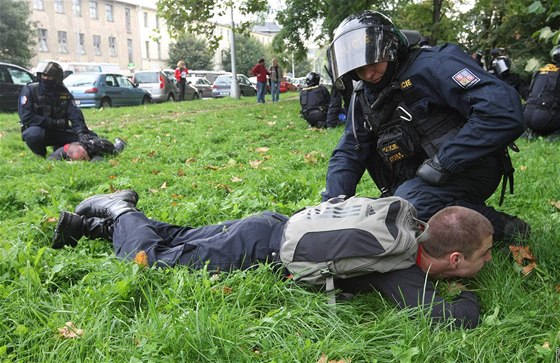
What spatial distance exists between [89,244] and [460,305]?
229cm

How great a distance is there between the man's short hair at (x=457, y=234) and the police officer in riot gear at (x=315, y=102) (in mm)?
8230

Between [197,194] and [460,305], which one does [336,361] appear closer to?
[460,305]

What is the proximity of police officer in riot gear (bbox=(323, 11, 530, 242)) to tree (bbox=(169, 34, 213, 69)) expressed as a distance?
51415mm

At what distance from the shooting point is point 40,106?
7195 mm

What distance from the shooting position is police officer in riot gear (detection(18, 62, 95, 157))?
279 inches

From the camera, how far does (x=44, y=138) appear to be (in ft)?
23.5

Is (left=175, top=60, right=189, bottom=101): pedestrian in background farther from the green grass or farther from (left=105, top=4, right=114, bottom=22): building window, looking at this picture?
(left=105, top=4, right=114, bottom=22): building window

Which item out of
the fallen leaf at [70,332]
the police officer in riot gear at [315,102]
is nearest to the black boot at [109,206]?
the fallen leaf at [70,332]

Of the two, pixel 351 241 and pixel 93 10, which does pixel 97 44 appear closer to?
pixel 93 10

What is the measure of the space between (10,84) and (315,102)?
9148 millimetres

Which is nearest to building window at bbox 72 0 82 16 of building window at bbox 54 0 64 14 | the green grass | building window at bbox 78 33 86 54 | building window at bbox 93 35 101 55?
building window at bbox 54 0 64 14

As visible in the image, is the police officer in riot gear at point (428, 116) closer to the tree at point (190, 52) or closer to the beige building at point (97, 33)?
the beige building at point (97, 33)

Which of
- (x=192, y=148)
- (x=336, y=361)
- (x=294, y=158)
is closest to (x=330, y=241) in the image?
(x=336, y=361)

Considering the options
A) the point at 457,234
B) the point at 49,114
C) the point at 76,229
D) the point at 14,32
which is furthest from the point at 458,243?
the point at 14,32
